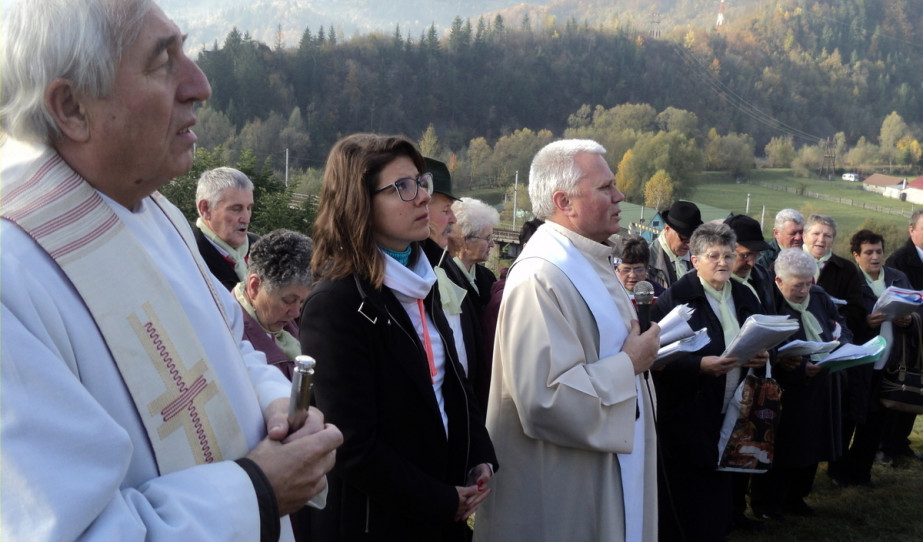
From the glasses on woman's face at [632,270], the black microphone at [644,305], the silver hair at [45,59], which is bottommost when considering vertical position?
the glasses on woman's face at [632,270]

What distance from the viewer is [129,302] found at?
1251mm

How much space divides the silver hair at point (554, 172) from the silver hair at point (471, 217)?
5.55 ft

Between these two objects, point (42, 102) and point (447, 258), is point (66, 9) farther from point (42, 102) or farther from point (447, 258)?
point (447, 258)

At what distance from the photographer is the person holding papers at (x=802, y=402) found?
5.36 m

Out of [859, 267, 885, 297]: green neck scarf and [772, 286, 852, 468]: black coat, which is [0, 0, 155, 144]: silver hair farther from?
[859, 267, 885, 297]: green neck scarf

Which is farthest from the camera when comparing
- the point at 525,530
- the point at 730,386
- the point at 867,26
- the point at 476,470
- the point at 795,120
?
the point at 867,26

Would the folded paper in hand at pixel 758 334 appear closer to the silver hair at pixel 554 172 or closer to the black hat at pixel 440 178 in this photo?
the silver hair at pixel 554 172

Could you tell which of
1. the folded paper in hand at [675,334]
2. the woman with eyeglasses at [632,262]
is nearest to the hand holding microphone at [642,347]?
the folded paper in hand at [675,334]

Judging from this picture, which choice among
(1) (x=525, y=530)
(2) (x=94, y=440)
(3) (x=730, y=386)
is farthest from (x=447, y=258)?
(2) (x=94, y=440)

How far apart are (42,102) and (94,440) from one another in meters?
0.54

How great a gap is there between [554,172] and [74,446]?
2558mm

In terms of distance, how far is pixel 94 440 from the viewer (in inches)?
43.1

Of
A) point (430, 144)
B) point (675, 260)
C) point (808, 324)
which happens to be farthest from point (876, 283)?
point (430, 144)

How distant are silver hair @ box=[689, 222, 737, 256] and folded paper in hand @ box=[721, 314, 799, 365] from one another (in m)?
0.61
